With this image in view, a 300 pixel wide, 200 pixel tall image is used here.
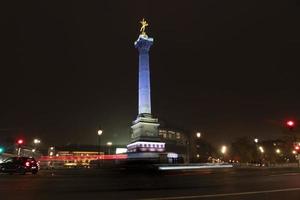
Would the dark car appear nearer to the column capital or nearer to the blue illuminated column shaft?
the blue illuminated column shaft

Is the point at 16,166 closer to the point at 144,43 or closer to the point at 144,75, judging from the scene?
the point at 144,75

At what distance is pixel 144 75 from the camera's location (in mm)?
86438

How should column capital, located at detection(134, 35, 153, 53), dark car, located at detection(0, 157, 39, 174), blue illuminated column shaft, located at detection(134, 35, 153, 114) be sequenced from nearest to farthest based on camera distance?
dark car, located at detection(0, 157, 39, 174), blue illuminated column shaft, located at detection(134, 35, 153, 114), column capital, located at detection(134, 35, 153, 53)

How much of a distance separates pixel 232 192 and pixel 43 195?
6615 mm

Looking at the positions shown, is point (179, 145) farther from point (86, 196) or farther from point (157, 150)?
point (86, 196)

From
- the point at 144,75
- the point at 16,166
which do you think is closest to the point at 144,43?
the point at 144,75

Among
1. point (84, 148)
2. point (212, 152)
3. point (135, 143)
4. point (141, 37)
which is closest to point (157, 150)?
point (135, 143)

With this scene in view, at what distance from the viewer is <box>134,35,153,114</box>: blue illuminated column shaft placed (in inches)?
3300

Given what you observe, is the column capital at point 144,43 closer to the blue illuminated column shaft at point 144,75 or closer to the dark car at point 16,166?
the blue illuminated column shaft at point 144,75

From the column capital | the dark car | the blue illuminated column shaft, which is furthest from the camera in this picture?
the column capital

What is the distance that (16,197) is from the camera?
13.3 metres

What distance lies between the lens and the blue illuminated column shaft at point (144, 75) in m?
83.8

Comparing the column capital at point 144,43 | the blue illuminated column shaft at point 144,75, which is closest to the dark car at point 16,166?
the blue illuminated column shaft at point 144,75

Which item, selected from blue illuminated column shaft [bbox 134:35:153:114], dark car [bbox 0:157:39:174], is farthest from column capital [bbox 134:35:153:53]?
dark car [bbox 0:157:39:174]
